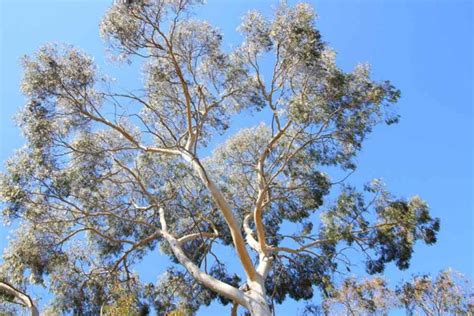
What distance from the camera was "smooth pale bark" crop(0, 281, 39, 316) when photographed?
8390 mm

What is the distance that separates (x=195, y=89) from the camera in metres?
11.0

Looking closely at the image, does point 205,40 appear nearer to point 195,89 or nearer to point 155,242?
point 195,89

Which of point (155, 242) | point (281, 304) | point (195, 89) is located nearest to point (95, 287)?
point (155, 242)

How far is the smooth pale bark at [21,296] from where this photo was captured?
8.39 m

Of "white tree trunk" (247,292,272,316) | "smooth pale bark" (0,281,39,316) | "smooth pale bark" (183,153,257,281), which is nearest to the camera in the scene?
"white tree trunk" (247,292,272,316)

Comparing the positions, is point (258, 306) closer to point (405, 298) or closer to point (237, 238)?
point (237, 238)

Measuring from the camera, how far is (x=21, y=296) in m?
9.13

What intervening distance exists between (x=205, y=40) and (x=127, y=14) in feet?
5.72

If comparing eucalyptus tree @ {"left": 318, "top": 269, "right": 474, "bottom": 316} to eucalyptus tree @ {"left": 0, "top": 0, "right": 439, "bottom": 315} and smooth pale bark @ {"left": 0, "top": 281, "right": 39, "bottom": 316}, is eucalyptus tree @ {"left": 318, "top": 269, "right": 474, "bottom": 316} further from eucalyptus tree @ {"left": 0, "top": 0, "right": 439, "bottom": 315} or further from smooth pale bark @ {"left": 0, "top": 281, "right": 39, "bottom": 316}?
smooth pale bark @ {"left": 0, "top": 281, "right": 39, "bottom": 316}

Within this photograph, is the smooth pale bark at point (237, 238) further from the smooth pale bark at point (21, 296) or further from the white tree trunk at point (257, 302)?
the smooth pale bark at point (21, 296)

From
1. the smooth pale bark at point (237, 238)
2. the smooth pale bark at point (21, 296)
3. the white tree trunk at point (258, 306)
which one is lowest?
the white tree trunk at point (258, 306)

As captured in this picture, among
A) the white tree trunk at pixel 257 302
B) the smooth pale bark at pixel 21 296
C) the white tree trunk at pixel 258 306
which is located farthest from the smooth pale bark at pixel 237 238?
the smooth pale bark at pixel 21 296

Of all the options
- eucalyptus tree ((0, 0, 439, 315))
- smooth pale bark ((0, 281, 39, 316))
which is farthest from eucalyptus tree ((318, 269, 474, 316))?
smooth pale bark ((0, 281, 39, 316))

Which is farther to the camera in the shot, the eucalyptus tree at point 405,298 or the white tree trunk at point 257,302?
the eucalyptus tree at point 405,298
